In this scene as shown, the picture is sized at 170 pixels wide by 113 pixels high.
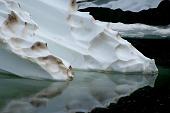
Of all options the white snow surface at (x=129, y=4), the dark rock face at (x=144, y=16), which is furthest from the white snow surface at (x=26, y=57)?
the white snow surface at (x=129, y=4)

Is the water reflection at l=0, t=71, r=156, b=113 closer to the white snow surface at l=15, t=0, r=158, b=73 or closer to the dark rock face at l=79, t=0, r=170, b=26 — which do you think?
the white snow surface at l=15, t=0, r=158, b=73

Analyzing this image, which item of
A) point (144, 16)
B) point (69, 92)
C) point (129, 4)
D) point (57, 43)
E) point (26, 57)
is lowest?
point (69, 92)

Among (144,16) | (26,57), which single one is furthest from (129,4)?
(26,57)

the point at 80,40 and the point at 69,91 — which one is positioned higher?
the point at 80,40

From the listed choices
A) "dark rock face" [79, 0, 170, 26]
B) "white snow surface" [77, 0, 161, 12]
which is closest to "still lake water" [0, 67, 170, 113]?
"dark rock face" [79, 0, 170, 26]

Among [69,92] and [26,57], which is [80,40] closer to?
[26,57]

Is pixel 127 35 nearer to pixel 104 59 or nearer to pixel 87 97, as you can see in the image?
pixel 104 59
